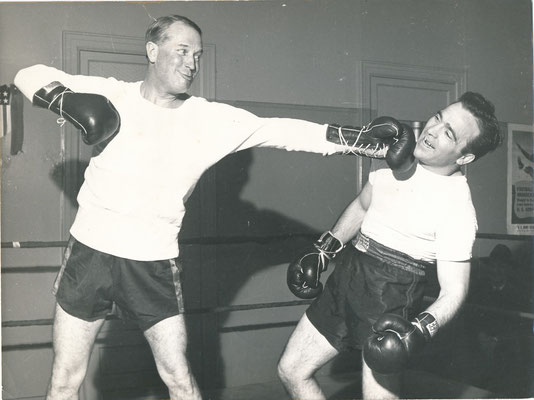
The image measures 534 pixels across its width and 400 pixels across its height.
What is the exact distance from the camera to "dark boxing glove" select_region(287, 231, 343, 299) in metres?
2.03

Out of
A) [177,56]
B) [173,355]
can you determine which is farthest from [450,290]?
[177,56]

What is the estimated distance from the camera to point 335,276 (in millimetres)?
1975

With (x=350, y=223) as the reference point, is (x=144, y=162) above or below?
above

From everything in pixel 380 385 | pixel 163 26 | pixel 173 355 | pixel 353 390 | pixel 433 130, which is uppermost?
pixel 163 26

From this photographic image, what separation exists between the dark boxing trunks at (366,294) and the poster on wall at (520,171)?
3.53ft

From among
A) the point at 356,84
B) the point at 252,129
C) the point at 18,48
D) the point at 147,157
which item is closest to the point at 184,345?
the point at 147,157

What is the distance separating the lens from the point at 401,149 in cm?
175

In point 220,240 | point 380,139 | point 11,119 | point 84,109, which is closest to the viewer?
point 84,109

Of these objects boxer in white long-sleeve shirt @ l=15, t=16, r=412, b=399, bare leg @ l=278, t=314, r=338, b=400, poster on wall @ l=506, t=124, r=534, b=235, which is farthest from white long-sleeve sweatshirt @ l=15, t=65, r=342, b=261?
poster on wall @ l=506, t=124, r=534, b=235

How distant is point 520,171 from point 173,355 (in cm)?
192

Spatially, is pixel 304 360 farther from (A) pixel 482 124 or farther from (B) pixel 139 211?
(A) pixel 482 124

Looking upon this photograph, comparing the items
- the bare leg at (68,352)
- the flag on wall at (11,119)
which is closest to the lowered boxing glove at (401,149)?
the bare leg at (68,352)

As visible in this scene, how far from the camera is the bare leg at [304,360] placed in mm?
1896

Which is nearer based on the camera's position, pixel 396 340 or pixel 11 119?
pixel 396 340
